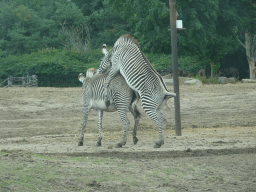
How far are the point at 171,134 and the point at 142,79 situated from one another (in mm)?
2867

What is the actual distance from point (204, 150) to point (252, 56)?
23312mm

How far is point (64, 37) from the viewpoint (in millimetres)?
40750

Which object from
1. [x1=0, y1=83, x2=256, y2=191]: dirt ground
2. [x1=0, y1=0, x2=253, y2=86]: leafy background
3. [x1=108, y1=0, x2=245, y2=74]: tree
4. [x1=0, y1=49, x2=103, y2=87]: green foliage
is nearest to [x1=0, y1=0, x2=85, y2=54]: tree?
[x1=0, y1=0, x2=253, y2=86]: leafy background

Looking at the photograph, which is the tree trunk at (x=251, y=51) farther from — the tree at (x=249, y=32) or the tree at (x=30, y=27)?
the tree at (x=30, y=27)

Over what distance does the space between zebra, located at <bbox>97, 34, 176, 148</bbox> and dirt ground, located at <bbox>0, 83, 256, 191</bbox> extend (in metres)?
0.87

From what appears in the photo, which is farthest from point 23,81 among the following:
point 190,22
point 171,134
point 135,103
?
point 135,103

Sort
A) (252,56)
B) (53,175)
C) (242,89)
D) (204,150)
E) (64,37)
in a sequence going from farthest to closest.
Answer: (64,37)
(252,56)
(242,89)
(204,150)
(53,175)

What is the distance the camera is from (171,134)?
12.9 m

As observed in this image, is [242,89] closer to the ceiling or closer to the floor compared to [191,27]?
closer to the floor

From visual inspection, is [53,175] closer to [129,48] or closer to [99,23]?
[129,48]

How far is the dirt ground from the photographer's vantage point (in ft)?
24.9

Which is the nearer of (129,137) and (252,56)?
(129,137)

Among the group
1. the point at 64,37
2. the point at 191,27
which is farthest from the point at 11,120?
the point at 64,37

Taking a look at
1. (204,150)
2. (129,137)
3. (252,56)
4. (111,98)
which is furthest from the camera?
(252,56)
